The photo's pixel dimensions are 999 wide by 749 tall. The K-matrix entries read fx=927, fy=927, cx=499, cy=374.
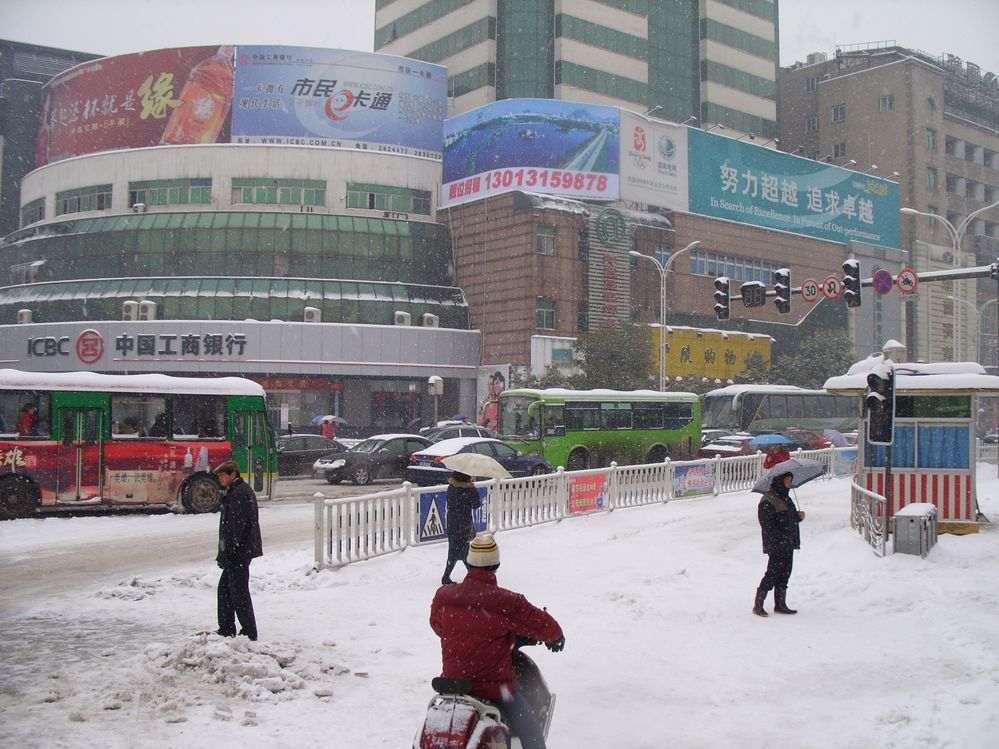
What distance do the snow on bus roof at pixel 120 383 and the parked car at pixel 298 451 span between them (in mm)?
10299

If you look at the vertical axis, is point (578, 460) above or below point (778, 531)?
below

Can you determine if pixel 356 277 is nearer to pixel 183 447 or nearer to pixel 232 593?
pixel 183 447

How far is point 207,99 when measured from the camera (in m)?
58.7

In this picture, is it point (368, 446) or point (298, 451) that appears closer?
point (368, 446)

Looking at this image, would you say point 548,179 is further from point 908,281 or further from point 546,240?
point 908,281

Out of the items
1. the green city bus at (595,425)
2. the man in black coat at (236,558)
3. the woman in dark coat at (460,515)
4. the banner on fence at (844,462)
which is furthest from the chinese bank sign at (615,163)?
the man in black coat at (236,558)

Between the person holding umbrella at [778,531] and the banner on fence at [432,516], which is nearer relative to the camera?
the person holding umbrella at [778,531]

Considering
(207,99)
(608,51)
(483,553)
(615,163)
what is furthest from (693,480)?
(608,51)

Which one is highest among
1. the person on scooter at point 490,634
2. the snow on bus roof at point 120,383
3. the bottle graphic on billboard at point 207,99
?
the bottle graphic on billboard at point 207,99

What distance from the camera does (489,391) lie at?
171 feet

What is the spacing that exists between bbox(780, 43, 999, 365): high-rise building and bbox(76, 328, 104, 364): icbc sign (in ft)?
208

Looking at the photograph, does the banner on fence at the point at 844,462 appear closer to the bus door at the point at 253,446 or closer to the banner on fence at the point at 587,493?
the banner on fence at the point at 587,493

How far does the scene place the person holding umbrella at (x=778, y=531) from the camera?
9.92 metres

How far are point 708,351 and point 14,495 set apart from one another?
4702cm
